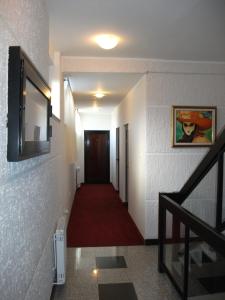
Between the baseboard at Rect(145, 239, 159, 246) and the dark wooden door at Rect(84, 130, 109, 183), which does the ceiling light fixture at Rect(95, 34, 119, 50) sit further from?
the dark wooden door at Rect(84, 130, 109, 183)

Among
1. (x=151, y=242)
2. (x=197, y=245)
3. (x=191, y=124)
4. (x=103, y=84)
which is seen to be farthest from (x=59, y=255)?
(x=103, y=84)

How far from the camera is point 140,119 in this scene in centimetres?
447

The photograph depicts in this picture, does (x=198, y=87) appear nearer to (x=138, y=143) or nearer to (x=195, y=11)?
(x=138, y=143)

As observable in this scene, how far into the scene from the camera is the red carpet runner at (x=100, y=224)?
419 cm

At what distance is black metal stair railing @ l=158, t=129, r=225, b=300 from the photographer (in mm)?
2084

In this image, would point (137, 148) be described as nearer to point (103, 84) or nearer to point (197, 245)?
point (103, 84)

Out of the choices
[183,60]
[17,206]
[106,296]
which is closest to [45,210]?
[17,206]

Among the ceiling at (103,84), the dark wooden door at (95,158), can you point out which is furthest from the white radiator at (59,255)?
the dark wooden door at (95,158)

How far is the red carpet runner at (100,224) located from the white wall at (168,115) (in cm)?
57

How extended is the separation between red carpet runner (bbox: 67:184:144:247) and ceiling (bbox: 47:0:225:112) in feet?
8.36

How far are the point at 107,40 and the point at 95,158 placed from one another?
23.9 ft

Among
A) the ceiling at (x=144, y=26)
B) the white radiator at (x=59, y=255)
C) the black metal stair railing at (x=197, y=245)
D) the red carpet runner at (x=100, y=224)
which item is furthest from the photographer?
the red carpet runner at (x=100, y=224)

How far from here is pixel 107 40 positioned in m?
3.12

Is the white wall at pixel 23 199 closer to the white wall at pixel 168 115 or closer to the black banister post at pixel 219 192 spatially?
the black banister post at pixel 219 192
